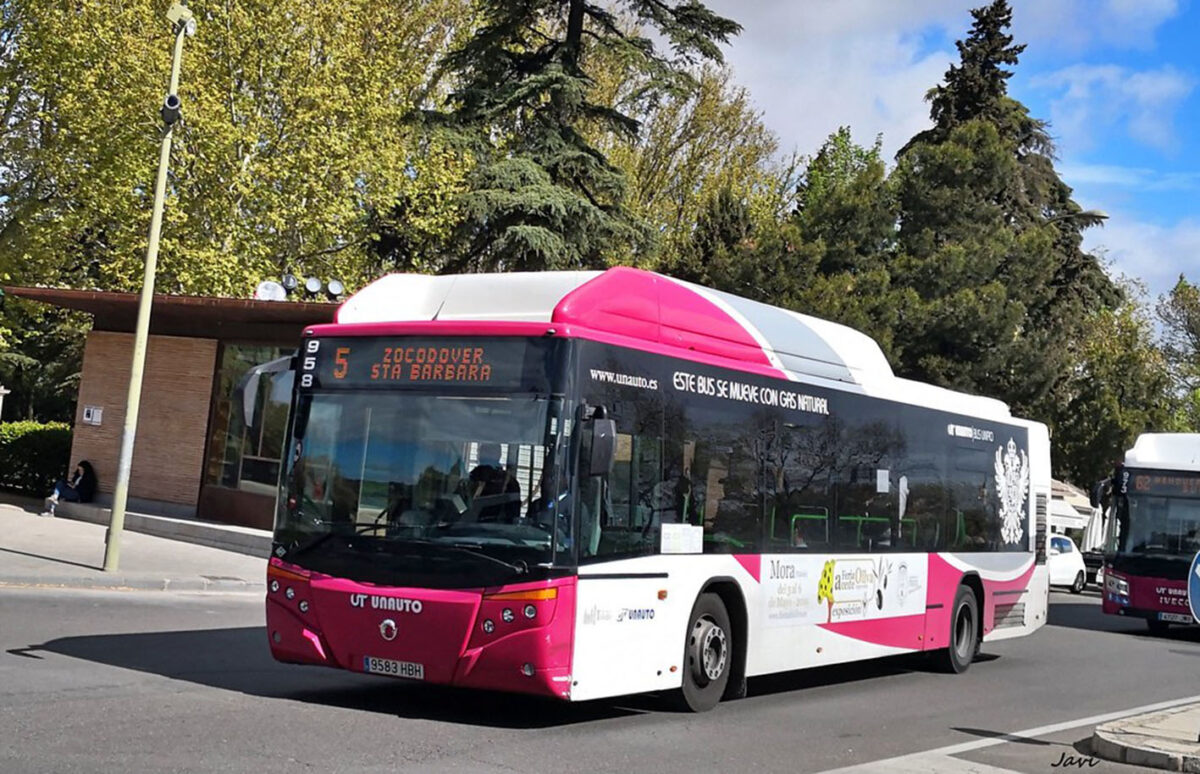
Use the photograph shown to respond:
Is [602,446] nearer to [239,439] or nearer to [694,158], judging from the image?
[239,439]

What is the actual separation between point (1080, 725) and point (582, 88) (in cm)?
2116

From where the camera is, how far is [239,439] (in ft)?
87.6

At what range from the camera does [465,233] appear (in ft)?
100

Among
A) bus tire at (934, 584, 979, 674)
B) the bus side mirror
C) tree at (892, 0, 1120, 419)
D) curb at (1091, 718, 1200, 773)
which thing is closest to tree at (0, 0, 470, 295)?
tree at (892, 0, 1120, 419)

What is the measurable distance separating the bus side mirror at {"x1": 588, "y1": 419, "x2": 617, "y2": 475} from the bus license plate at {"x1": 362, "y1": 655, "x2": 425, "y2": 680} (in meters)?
1.76

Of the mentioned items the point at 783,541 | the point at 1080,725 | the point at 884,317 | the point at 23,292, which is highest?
the point at 884,317

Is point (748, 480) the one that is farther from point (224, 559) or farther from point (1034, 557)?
point (224, 559)

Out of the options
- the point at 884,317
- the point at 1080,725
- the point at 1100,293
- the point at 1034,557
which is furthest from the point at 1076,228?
the point at 1080,725

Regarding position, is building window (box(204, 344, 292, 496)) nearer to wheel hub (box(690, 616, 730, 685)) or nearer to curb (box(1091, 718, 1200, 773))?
wheel hub (box(690, 616, 730, 685))

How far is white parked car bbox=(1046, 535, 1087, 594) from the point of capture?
38.4 m

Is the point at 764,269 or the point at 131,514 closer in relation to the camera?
the point at 131,514

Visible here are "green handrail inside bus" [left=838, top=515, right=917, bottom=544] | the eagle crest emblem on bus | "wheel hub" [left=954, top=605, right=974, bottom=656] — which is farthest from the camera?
the eagle crest emblem on bus

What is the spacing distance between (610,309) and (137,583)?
10.3 metres

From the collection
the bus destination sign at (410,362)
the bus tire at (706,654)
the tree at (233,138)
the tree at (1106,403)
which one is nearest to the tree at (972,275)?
the tree at (1106,403)
